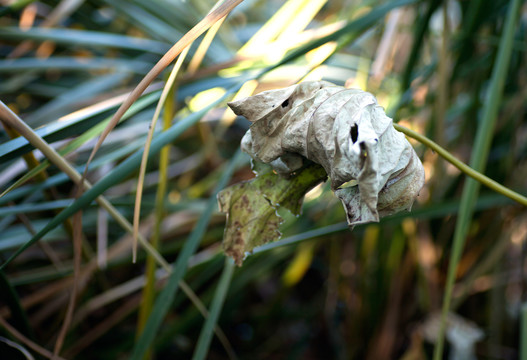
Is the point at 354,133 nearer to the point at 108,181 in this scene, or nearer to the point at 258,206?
the point at 258,206

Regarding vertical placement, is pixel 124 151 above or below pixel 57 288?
above

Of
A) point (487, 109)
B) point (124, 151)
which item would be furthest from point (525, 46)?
point (124, 151)

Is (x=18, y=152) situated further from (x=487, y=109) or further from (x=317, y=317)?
(x=317, y=317)

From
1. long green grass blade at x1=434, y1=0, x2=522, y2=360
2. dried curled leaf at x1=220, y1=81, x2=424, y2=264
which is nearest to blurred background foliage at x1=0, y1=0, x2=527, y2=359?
long green grass blade at x1=434, y1=0, x2=522, y2=360

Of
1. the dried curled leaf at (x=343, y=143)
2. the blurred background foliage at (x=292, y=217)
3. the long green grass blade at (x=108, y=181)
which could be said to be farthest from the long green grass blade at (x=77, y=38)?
the dried curled leaf at (x=343, y=143)

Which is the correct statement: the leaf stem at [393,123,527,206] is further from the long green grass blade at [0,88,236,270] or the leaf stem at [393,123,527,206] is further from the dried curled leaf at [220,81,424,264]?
the long green grass blade at [0,88,236,270]

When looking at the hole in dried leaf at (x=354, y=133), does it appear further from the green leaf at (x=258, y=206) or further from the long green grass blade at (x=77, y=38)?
the long green grass blade at (x=77, y=38)
